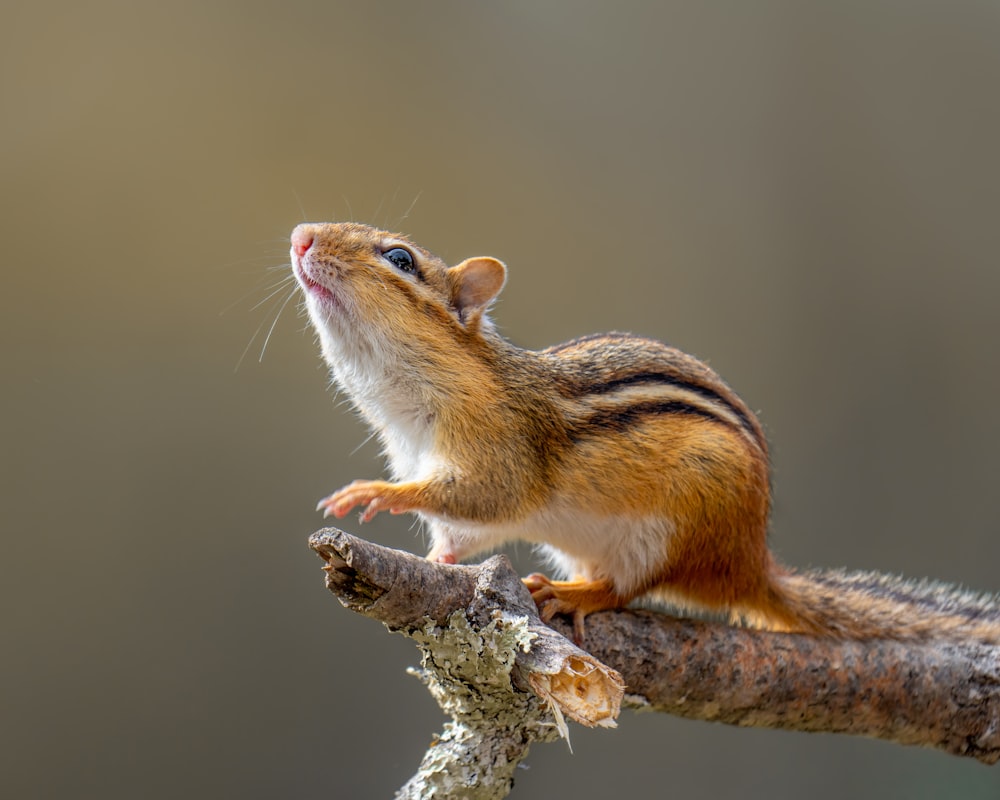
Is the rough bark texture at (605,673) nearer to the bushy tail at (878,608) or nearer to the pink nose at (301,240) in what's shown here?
the bushy tail at (878,608)

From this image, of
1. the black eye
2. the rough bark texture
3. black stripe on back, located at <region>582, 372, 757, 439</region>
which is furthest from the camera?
black stripe on back, located at <region>582, 372, 757, 439</region>

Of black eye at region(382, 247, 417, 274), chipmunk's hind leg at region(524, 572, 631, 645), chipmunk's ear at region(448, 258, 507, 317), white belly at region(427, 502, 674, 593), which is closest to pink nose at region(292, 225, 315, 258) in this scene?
black eye at region(382, 247, 417, 274)

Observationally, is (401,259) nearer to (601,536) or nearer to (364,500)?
(364,500)

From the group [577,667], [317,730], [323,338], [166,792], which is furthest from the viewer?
[317,730]

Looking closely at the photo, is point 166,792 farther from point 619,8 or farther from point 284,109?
point 619,8

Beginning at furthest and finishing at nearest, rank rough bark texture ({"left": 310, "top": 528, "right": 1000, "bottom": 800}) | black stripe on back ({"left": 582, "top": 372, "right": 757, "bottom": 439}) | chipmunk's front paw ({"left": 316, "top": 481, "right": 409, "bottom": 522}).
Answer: black stripe on back ({"left": 582, "top": 372, "right": 757, "bottom": 439}) < chipmunk's front paw ({"left": 316, "top": 481, "right": 409, "bottom": 522}) < rough bark texture ({"left": 310, "top": 528, "right": 1000, "bottom": 800})

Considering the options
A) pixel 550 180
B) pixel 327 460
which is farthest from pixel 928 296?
pixel 327 460

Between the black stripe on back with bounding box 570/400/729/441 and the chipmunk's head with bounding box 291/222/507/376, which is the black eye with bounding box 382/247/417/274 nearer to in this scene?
the chipmunk's head with bounding box 291/222/507/376
